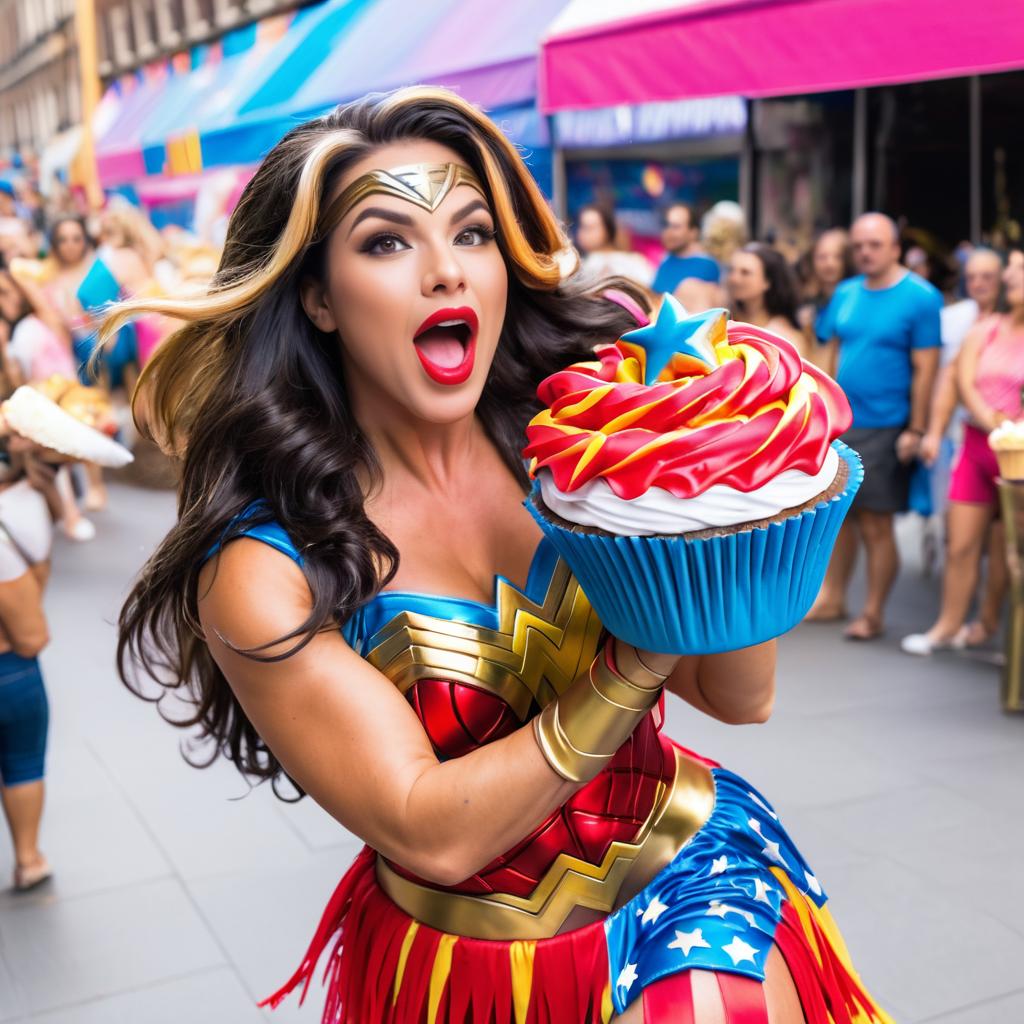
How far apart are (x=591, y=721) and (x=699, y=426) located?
34cm

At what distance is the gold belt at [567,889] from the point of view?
1.69 meters

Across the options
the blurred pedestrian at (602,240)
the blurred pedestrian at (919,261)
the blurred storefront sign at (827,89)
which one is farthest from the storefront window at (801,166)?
the blurred pedestrian at (602,240)

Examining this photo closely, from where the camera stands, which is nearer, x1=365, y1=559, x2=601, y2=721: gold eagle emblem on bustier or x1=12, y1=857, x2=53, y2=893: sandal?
x1=365, y1=559, x2=601, y2=721: gold eagle emblem on bustier

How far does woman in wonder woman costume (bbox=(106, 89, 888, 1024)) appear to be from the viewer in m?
1.52

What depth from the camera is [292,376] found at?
1769 millimetres

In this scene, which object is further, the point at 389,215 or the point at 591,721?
the point at 389,215

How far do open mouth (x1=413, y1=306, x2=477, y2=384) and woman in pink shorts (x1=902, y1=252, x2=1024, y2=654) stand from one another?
13.7 ft

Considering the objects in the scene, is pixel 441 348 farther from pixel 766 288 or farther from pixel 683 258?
pixel 683 258

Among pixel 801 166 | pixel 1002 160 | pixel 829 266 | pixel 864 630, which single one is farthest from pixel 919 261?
pixel 864 630

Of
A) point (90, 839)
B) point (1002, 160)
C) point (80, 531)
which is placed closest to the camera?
point (90, 839)

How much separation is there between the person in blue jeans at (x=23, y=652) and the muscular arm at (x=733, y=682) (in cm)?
246

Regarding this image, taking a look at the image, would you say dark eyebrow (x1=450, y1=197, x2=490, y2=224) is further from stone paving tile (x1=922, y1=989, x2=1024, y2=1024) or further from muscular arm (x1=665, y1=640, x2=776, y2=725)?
stone paving tile (x1=922, y1=989, x2=1024, y2=1024)

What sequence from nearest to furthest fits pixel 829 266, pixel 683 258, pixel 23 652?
pixel 23 652, pixel 829 266, pixel 683 258

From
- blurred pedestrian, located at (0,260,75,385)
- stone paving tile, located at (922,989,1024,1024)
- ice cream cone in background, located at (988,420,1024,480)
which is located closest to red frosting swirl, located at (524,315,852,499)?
stone paving tile, located at (922,989,1024,1024)
